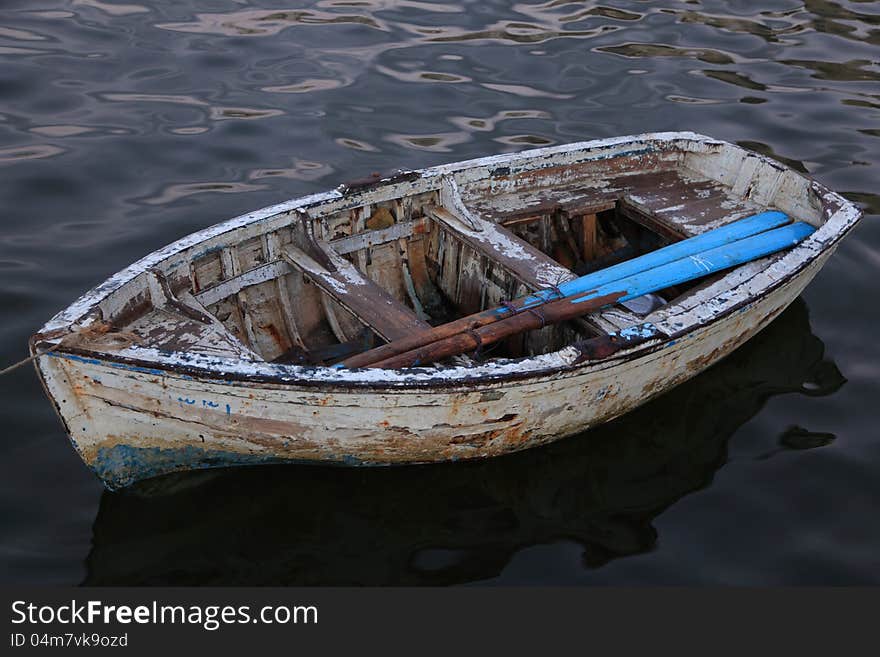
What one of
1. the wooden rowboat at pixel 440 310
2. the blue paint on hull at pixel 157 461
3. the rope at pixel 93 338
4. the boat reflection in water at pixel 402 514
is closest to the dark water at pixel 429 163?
the boat reflection in water at pixel 402 514

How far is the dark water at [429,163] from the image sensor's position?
5.27m

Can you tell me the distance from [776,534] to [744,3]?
39.0ft

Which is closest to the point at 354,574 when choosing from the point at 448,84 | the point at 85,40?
the point at 448,84

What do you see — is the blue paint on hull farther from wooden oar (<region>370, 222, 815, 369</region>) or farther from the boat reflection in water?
wooden oar (<region>370, 222, 815, 369</region>)

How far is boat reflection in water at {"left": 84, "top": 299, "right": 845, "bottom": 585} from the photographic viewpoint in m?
5.11

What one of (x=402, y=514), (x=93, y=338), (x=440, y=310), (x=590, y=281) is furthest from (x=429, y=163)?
(x=93, y=338)

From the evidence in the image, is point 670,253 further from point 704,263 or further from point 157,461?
point 157,461

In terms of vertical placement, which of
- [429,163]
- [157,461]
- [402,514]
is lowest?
[402,514]

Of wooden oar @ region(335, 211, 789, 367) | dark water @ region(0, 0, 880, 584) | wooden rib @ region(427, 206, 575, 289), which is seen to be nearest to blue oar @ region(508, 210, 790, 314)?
wooden oar @ region(335, 211, 789, 367)

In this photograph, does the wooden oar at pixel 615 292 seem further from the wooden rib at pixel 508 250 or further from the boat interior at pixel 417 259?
the wooden rib at pixel 508 250

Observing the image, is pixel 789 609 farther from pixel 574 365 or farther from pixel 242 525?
pixel 242 525

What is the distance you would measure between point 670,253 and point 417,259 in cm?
208

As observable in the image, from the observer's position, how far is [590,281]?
603 cm

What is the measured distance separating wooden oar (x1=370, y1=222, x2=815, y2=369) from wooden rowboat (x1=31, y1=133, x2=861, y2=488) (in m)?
0.02
